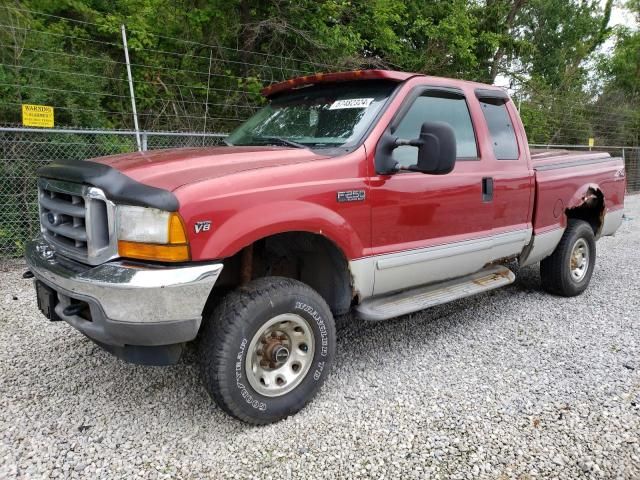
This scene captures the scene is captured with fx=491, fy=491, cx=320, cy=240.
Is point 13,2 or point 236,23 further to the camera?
point 236,23

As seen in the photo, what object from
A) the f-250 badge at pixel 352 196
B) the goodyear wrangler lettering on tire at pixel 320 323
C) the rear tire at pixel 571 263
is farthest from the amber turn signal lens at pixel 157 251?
the rear tire at pixel 571 263

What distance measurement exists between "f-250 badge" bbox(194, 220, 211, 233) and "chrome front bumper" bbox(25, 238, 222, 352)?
18 cm

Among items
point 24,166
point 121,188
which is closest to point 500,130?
point 121,188

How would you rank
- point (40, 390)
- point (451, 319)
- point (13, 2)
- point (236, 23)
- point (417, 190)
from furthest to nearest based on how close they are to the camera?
1. point (236, 23)
2. point (13, 2)
3. point (451, 319)
4. point (417, 190)
5. point (40, 390)

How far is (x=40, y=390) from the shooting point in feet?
10.4

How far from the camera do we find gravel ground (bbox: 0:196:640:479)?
2.48 metres

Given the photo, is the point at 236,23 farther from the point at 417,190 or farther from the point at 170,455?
the point at 170,455

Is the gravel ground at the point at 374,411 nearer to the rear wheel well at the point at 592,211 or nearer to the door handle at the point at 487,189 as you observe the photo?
the door handle at the point at 487,189

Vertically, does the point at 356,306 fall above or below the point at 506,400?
above

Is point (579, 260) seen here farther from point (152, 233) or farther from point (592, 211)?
point (152, 233)

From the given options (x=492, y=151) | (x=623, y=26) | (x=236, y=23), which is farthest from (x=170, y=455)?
(x=623, y=26)

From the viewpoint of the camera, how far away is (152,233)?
7.85ft

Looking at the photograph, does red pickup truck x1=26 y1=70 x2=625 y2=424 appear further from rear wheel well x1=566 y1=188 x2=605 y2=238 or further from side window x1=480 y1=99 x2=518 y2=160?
rear wheel well x1=566 y1=188 x2=605 y2=238

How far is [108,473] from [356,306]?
68.2 inches
